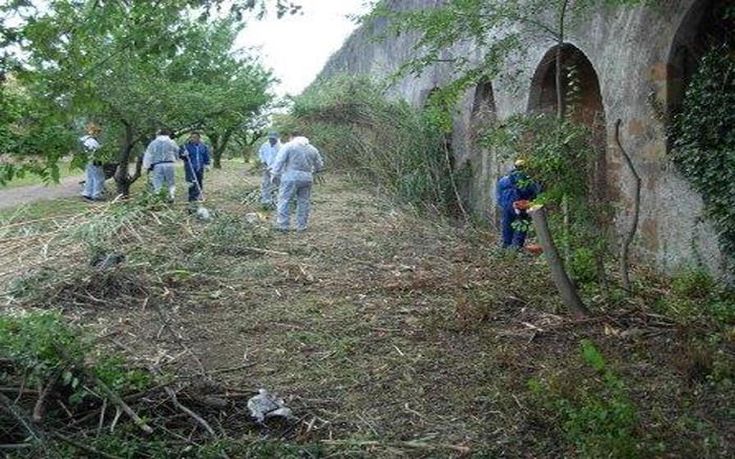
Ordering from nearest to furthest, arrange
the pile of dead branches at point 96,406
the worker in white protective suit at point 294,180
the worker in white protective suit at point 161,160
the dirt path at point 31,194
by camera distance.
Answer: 1. the pile of dead branches at point 96,406
2. the worker in white protective suit at point 294,180
3. the worker in white protective suit at point 161,160
4. the dirt path at point 31,194

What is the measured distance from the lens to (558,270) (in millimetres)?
6090

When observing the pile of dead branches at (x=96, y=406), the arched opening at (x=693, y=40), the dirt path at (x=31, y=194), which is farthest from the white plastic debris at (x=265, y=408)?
the dirt path at (x=31, y=194)

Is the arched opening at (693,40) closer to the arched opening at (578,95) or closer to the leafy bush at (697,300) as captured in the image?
the arched opening at (578,95)

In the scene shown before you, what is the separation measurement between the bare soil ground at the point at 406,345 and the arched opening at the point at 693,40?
2189mm

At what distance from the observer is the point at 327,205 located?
1373 cm

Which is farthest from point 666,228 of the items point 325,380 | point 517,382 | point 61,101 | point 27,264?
point 27,264

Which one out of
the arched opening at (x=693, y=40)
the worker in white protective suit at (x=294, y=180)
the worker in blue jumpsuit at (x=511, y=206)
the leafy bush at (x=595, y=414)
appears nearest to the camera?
the leafy bush at (x=595, y=414)

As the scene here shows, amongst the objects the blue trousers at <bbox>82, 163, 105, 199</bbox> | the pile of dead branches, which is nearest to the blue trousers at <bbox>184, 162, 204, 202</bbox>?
the blue trousers at <bbox>82, 163, 105, 199</bbox>

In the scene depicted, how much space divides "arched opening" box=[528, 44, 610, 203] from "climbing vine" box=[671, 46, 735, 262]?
4.90ft

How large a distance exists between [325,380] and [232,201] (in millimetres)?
9818

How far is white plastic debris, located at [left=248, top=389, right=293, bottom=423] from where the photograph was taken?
451 centimetres

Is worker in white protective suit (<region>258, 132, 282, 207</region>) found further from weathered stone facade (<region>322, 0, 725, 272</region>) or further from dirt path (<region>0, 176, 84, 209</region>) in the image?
weathered stone facade (<region>322, 0, 725, 272</region>)

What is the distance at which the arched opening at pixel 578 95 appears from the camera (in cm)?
927

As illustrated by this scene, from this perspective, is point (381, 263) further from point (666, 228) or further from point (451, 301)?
point (666, 228)
